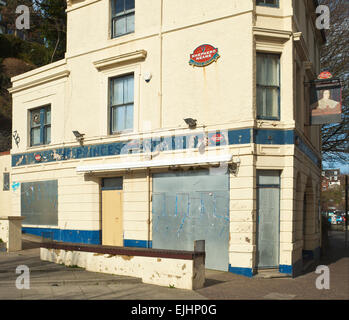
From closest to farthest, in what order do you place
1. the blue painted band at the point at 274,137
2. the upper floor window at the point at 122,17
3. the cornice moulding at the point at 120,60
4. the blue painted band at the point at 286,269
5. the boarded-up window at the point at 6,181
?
the blue painted band at the point at 286,269 < the blue painted band at the point at 274,137 < the cornice moulding at the point at 120,60 < the upper floor window at the point at 122,17 < the boarded-up window at the point at 6,181

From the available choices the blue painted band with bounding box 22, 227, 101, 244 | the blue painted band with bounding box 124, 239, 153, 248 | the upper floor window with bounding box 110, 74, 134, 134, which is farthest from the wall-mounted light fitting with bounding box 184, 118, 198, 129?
the blue painted band with bounding box 22, 227, 101, 244

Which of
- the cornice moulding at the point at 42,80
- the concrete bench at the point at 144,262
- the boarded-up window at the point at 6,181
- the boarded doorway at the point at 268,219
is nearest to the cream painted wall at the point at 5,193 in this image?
the boarded-up window at the point at 6,181

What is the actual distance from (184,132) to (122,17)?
17.7 ft

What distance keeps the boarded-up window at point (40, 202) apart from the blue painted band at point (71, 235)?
32 cm

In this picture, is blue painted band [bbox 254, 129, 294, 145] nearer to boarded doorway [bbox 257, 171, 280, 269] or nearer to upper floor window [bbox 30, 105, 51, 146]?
boarded doorway [bbox 257, 171, 280, 269]

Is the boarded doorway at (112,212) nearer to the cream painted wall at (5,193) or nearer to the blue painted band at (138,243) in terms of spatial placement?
the blue painted band at (138,243)

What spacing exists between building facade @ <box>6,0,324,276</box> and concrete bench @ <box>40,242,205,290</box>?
259cm

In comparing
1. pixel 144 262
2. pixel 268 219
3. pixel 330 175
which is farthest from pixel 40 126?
pixel 330 175

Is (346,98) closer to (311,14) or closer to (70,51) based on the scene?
(311,14)

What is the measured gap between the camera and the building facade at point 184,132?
13.0 m

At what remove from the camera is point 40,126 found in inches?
742

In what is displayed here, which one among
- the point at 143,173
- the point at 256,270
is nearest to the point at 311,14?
the point at 143,173

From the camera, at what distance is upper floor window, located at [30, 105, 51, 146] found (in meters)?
18.6

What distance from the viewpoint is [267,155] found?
13.0 m
